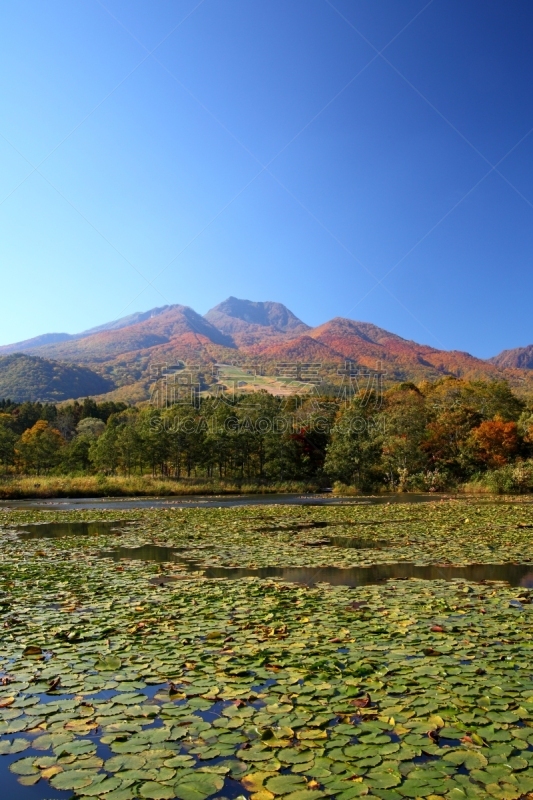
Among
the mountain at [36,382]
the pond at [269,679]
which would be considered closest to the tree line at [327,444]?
the pond at [269,679]

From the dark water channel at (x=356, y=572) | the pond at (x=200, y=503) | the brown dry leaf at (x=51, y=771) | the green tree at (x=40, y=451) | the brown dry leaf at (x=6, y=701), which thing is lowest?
the pond at (x=200, y=503)

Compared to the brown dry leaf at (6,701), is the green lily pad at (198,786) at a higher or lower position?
higher

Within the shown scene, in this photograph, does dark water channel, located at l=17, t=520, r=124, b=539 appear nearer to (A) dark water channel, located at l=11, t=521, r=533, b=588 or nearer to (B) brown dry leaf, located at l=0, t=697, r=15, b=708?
(A) dark water channel, located at l=11, t=521, r=533, b=588

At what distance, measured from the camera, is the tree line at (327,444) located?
52375mm

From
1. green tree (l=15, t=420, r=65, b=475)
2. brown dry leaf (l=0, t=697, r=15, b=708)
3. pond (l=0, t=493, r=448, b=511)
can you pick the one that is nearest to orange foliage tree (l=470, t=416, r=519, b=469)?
pond (l=0, t=493, r=448, b=511)

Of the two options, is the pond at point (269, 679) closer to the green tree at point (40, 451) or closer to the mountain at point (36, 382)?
the green tree at point (40, 451)

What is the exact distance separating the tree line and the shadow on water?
35323 millimetres

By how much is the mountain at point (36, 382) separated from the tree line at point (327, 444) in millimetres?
100367

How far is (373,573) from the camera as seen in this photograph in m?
11.7

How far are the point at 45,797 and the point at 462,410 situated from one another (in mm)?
56730

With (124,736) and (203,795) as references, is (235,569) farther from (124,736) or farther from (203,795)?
(203,795)

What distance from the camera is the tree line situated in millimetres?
52375

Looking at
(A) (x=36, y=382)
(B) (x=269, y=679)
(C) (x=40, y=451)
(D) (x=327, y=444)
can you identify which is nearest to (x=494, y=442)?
(D) (x=327, y=444)

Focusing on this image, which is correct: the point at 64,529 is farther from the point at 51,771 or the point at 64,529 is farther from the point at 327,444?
the point at 327,444
